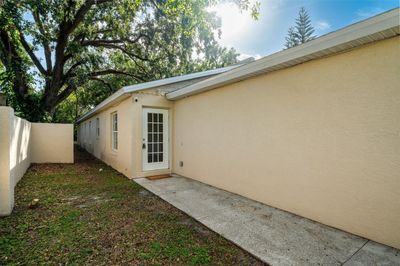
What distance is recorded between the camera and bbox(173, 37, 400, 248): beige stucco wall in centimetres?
264

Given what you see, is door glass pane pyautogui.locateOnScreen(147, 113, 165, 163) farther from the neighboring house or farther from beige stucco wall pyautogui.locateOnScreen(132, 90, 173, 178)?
the neighboring house

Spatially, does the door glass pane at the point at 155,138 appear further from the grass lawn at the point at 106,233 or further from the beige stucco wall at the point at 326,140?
the beige stucco wall at the point at 326,140

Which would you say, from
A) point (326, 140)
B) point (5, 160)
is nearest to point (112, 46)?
point (5, 160)

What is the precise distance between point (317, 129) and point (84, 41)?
12604 mm

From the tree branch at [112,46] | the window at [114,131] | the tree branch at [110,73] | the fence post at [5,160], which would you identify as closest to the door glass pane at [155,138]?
the window at [114,131]

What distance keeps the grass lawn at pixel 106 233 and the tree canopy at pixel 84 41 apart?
5603 millimetres

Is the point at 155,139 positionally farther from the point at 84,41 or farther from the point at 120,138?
the point at 84,41

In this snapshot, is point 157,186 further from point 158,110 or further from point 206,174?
point 158,110

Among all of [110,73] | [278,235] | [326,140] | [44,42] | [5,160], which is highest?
[44,42]

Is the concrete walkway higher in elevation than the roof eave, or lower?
lower

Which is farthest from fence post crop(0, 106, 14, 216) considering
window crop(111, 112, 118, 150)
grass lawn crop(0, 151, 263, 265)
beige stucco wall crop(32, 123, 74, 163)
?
beige stucco wall crop(32, 123, 74, 163)

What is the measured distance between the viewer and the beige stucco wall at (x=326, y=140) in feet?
8.66

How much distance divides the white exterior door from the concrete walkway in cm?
227

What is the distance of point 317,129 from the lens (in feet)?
11.0
